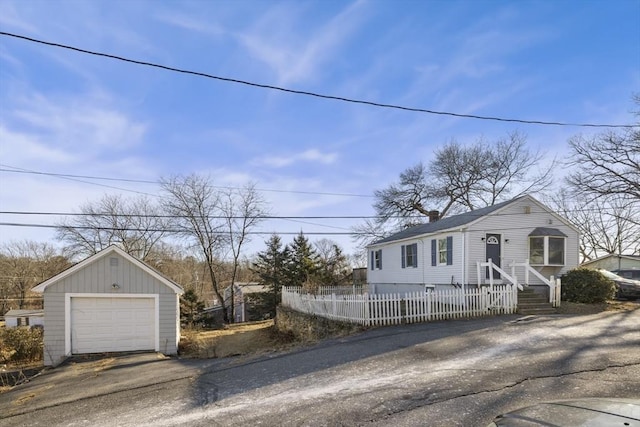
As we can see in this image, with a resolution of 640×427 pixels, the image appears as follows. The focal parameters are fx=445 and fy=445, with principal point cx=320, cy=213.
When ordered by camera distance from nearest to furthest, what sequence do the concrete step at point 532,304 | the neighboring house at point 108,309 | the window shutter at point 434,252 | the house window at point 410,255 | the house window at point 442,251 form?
the concrete step at point 532,304 < the neighboring house at point 108,309 < the house window at point 442,251 < the window shutter at point 434,252 < the house window at point 410,255

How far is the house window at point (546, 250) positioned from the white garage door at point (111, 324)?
1469 cm

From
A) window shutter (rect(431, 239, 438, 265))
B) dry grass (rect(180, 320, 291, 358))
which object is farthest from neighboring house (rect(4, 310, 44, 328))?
window shutter (rect(431, 239, 438, 265))

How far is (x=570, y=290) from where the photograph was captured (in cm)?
1638

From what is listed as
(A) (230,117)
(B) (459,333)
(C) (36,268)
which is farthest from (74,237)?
(B) (459,333)

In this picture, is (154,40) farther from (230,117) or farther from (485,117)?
(485,117)

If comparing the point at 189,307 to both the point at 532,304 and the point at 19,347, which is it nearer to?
the point at 19,347

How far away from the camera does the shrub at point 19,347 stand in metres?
17.0

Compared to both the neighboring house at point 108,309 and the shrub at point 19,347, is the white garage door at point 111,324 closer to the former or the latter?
the neighboring house at point 108,309

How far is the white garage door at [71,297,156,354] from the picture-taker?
15.0 meters

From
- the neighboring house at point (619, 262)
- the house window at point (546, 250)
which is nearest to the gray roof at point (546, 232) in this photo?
the house window at point (546, 250)

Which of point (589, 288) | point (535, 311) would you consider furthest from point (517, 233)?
point (535, 311)

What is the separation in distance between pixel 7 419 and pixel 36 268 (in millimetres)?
48803

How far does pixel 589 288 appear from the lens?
15938 millimetres

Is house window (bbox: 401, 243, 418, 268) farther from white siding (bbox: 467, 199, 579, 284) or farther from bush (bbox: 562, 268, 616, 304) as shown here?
bush (bbox: 562, 268, 616, 304)
